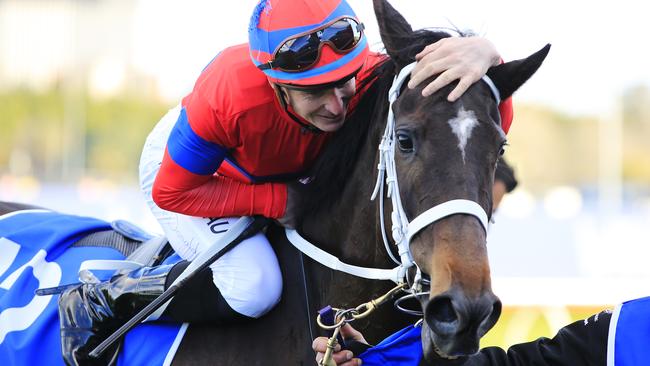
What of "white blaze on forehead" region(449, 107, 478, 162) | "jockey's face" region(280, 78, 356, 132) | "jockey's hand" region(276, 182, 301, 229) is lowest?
"jockey's hand" region(276, 182, 301, 229)

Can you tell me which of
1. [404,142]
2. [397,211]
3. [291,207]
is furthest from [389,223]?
[291,207]

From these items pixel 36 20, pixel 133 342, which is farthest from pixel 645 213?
pixel 36 20

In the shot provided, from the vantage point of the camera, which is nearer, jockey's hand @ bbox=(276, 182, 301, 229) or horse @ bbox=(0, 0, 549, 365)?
horse @ bbox=(0, 0, 549, 365)

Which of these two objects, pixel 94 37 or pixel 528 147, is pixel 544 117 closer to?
pixel 528 147

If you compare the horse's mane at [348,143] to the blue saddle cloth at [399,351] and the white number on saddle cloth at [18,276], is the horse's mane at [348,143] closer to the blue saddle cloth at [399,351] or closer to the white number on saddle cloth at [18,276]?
the blue saddle cloth at [399,351]

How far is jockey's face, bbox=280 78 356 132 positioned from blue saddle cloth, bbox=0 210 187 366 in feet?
2.86

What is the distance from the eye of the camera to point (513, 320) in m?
8.05

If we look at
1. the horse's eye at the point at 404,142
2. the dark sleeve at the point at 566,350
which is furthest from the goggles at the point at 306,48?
the dark sleeve at the point at 566,350

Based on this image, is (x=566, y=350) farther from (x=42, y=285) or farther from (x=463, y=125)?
(x=42, y=285)

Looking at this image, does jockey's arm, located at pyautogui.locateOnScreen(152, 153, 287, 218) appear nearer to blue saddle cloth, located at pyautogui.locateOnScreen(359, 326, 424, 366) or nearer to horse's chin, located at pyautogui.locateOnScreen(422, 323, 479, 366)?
blue saddle cloth, located at pyautogui.locateOnScreen(359, 326, 424, 366)

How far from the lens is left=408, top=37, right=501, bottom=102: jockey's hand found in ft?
8.11

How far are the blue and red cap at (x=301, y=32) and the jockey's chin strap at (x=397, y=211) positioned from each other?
184 millimetres

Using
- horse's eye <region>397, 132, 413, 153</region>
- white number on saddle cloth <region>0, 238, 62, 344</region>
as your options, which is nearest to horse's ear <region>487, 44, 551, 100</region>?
horse's eye <region>397, 132, 413, 153</region>

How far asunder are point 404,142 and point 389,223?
279 mm
